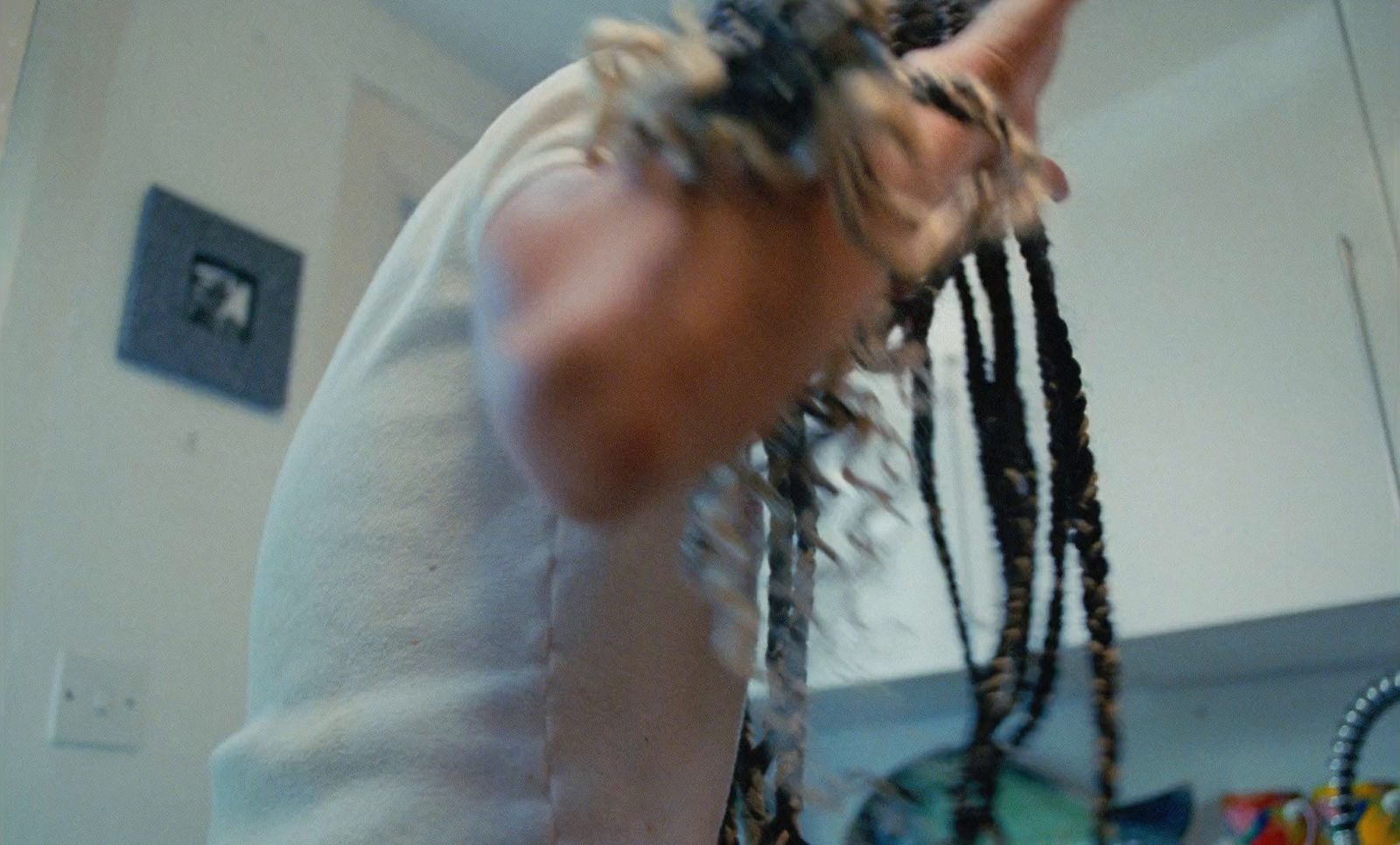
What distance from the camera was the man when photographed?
10.8 inches

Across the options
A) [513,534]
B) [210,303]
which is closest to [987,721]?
[513,534]

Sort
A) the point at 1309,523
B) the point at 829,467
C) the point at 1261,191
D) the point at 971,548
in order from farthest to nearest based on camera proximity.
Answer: the point at 971,548 → the point at 1261,191 → the point at 1309,523 → the point at 829,467

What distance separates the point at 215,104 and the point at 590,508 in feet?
4.87

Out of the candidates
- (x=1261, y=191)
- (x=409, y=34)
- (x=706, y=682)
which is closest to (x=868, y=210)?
(x=706, y=682)

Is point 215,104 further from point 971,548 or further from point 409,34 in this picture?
point 971,548

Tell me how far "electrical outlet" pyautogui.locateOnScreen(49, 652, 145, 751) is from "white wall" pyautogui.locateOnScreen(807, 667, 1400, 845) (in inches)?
32.2

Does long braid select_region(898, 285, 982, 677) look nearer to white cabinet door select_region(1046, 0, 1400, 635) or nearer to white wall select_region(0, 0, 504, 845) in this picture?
white cabinet door select_region(1046, 0, 1400, 635)

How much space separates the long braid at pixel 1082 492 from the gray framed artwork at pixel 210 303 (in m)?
1.21

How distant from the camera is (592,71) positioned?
295mm

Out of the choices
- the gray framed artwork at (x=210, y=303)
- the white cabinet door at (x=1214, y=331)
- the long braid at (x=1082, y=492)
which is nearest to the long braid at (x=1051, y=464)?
the long braid at (x=1082, y=492)

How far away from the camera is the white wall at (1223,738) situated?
149 centimetres

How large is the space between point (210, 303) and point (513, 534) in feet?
4.03

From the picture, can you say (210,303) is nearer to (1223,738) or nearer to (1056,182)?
(1056,182)

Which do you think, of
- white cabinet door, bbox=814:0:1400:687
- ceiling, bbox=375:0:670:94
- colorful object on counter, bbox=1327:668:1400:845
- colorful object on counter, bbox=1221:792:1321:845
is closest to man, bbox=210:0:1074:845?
white cabinet door, bbox=814:0:1400:687
